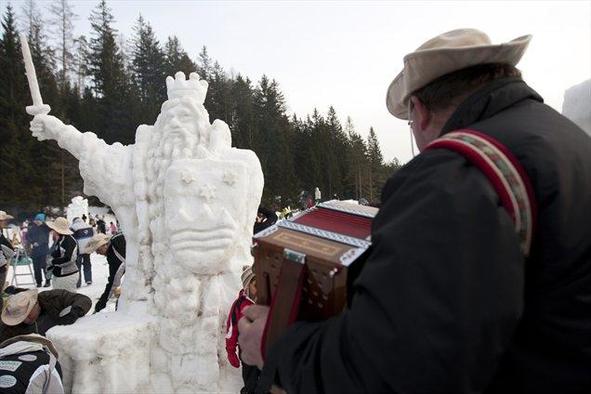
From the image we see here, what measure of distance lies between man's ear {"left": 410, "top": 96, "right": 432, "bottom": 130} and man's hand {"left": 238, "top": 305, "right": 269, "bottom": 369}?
0.70 m

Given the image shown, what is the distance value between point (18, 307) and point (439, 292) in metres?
4.46

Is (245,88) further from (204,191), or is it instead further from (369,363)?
(369,363)

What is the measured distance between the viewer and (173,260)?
4.53 metres

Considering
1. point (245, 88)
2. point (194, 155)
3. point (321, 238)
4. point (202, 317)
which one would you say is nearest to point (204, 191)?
point (194, 155)

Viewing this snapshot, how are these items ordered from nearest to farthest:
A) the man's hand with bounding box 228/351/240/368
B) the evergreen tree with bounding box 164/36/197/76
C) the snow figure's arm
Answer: the man's hand with bounding box 228/351/240/368 → the snow figure's arm → the evergreen tree with bounding box 164/36/197/76

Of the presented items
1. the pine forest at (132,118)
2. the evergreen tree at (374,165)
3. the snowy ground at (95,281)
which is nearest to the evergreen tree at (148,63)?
the pine forest at (132,118)

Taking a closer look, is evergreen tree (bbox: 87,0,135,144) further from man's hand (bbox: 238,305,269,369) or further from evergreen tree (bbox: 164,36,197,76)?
man's hand (bbox: 238,305,269,369)

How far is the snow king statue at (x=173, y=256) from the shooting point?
427cm

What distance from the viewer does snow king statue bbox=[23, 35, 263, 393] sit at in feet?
14.0

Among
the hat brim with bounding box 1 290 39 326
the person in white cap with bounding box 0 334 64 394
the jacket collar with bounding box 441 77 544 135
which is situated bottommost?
the hat brim with bounding box 1 290 39 326

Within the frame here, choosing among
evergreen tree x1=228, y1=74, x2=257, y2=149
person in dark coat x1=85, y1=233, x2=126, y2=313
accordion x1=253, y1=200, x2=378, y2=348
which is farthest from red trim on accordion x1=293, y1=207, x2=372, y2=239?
evergreen tree x1=228, y1=74, x2=257, y2=149

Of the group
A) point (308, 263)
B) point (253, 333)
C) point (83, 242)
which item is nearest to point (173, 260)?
point (253, 333)

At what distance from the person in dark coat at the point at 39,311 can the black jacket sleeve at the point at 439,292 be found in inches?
166

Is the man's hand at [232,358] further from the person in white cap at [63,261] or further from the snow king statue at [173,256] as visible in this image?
the person in white cap at [63,261]
